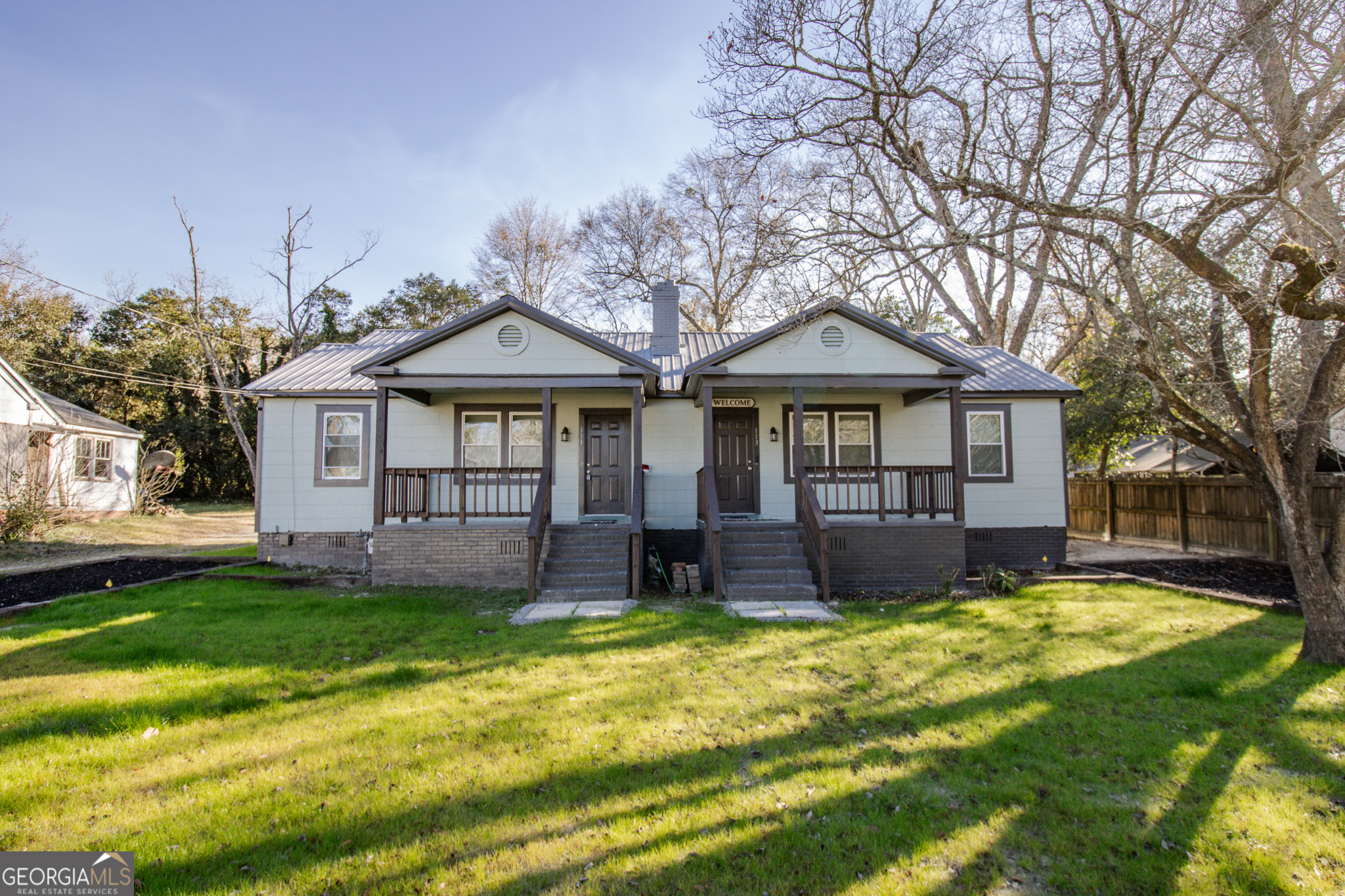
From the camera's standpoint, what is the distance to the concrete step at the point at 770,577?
9.55 m

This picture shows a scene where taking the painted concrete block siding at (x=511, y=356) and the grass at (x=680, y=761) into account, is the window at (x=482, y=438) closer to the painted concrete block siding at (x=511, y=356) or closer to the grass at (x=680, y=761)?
the painted concrete block siding at (x=511, y=356)

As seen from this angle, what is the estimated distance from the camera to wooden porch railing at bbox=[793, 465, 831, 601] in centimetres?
923

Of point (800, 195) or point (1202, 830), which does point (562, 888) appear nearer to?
point (1202, 830)

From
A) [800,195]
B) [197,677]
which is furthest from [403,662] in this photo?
[800,195]

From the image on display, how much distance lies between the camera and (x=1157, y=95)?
19.9ft

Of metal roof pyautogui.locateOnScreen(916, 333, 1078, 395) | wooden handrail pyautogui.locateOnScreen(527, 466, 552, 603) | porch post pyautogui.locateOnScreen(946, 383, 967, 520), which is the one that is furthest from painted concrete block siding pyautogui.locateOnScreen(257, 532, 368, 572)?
metal roof pyautogui.locateOnScreen(916, 333, 1078, 395)

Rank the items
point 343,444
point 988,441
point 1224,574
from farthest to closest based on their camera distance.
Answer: point 988,441, point 343,444, point 1224,574

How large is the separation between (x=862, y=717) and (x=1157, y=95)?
6.37 meters

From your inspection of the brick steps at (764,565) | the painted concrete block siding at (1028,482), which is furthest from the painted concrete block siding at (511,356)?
the painted concrete block siding at (1028,482)

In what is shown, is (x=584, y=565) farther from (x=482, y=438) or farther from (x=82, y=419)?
(x=82, y=419)

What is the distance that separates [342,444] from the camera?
12.5 meters

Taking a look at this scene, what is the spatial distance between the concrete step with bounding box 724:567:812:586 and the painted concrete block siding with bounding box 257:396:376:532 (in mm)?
7258

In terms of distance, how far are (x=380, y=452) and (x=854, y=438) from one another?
8.69m

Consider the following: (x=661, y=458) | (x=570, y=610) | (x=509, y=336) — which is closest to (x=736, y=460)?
(x=661, y=458)
